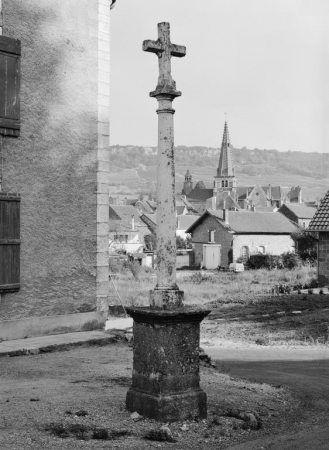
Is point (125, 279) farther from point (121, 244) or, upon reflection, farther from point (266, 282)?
point (121, 244)

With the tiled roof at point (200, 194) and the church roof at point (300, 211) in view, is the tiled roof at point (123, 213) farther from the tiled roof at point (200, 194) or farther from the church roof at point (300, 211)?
the tiled roof at point (200, 194)

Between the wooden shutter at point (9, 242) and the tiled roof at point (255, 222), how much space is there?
44175 mm

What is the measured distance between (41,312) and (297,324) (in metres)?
8.23

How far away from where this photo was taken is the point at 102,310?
11.8m

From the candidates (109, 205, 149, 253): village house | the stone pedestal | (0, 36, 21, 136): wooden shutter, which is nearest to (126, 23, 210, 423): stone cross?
the stone pedestal

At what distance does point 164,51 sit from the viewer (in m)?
6.89

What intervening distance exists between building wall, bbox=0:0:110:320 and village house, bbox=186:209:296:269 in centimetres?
4117

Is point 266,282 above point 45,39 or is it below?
below

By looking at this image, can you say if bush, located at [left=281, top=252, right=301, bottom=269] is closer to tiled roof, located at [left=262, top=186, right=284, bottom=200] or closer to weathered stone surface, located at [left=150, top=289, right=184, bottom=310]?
weathered stone surface, located at [left=150, top=289, right=184, bottom=310]

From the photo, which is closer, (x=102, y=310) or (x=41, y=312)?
(x=41, y=312)

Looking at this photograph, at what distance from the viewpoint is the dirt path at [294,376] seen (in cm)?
625

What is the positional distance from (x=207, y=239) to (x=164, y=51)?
161ft

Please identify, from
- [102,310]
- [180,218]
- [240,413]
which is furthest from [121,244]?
[240,413]

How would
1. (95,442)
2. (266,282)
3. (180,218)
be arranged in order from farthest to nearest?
(180,218) → (266,282) → (95,442)
